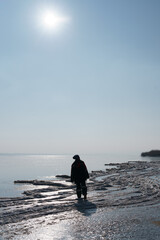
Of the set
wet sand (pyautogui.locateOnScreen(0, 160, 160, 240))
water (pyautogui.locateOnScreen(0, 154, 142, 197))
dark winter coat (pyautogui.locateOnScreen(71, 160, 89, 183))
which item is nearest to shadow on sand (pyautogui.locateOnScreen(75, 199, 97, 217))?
wet sand (pyautogui.locateOnScreen(0, 160, 160, 240))

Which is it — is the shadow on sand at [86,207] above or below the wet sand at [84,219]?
below

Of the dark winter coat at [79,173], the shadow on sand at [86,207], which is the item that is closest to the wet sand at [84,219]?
the shadow on sand at [86,207]

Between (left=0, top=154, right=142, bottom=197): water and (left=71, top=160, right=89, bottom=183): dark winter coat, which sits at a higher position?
(left=71, top=160, right=89, bottom=183): dark winter coat

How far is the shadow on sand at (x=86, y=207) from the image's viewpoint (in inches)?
386

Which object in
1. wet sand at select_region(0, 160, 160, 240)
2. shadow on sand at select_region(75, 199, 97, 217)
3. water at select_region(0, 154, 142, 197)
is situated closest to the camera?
wet sand at select_region(0, 160, 160, 240)

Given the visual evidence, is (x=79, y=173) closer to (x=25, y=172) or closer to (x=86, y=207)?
(x=86, y=207)

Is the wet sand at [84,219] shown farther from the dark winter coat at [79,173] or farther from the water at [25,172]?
the water at [25,172]

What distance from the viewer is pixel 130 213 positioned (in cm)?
945

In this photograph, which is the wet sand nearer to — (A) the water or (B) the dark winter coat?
(B) the dark winter coat

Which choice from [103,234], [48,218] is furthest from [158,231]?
[48,218]

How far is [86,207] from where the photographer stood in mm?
10805

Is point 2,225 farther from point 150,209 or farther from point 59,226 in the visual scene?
point 150,209

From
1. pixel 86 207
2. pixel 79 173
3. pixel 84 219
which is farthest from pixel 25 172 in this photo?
pixel 84 219

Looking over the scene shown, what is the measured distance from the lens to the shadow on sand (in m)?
9.80
